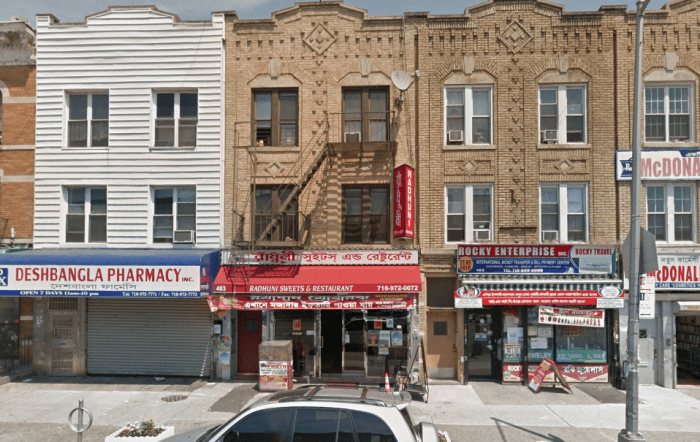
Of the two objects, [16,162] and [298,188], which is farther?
[16,162]

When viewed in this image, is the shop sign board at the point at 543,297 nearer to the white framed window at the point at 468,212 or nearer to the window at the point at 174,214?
the white framed window at the point at 468,212

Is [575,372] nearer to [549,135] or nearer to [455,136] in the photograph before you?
[549,135]

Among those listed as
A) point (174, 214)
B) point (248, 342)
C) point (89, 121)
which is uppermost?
point (89, 121)

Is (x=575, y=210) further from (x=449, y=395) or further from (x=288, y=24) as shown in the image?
(x=288, y=24)

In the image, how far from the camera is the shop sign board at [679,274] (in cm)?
1483

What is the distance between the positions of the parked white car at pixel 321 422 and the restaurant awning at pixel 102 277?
775 cm

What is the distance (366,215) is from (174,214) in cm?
618

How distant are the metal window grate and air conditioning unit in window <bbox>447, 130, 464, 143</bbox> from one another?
1302cm

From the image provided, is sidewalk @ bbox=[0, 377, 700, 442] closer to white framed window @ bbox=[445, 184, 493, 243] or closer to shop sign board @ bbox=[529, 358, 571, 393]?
shop sign board @ bbox=[529, 358, 571, 393]

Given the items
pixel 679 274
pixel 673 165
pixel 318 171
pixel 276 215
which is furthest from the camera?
pixel 318 171

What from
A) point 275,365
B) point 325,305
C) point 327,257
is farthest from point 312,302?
point 275,365

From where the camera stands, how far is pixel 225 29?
16156mm

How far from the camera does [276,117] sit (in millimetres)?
16062

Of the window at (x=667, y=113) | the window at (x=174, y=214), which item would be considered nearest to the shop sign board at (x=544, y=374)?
the window at (x=667, y=113)
